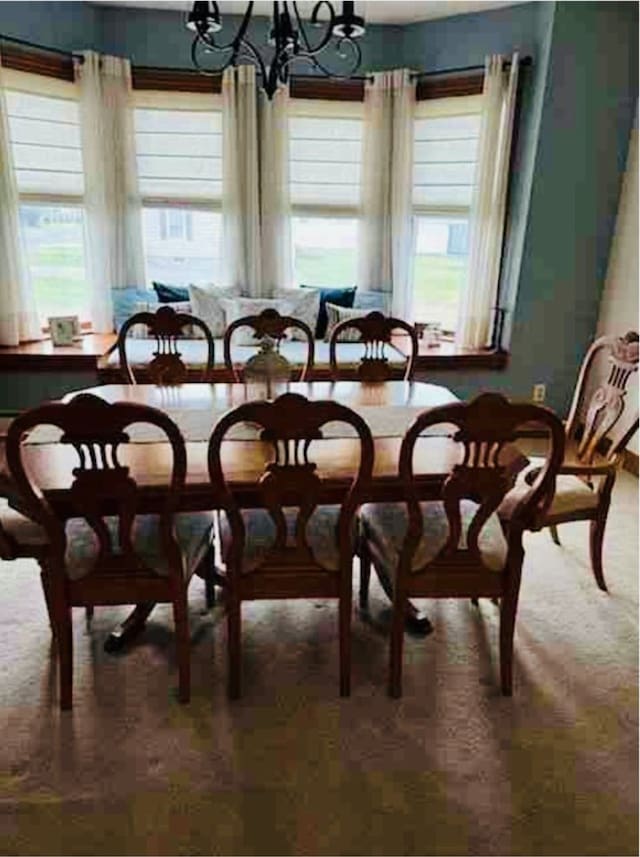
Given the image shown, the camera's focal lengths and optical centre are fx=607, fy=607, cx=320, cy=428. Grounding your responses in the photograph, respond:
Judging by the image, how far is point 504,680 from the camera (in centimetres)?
191

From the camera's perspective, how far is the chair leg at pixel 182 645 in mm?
1799

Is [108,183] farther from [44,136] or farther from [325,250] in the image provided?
[325,250]

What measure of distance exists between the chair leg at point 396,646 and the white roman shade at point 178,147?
3.30m

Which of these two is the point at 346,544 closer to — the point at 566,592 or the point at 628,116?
the point at 566,592

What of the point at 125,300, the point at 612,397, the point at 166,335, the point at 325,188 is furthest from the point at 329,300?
the point at 612,397

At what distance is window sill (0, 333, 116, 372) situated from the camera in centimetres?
376

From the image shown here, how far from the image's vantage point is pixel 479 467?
164 centimetres

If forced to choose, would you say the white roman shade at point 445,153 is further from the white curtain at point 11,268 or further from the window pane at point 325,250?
the white curtain at point 11,268

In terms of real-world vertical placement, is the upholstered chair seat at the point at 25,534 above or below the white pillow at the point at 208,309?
below

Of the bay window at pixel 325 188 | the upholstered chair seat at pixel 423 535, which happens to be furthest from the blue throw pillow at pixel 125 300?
the upholstered chair seat at pixel 423 535

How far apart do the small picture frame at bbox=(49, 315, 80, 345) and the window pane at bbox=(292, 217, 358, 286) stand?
1586 mm

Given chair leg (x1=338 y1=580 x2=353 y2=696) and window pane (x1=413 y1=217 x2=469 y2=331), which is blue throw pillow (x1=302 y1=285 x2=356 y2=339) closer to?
window pane (x1=413 y1=217 x2=469 y2=331)

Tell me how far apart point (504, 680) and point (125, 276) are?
11.5ft

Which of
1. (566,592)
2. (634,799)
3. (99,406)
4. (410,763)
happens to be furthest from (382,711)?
(99,406)
